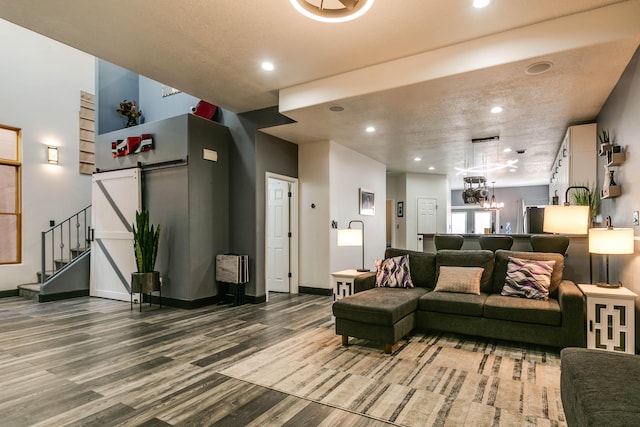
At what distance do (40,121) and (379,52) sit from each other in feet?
21.5

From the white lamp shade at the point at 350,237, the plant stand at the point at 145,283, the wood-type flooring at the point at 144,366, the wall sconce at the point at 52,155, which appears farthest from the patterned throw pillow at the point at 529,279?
the wall sconce at the point at 52,155

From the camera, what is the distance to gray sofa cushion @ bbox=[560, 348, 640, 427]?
4.35 ft

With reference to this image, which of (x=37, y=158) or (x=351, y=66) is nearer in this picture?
(x=351, y=66)

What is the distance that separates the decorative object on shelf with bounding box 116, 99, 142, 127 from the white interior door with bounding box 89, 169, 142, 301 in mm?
1179

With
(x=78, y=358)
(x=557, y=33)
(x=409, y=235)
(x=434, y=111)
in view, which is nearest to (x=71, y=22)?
(x=78, y=358)

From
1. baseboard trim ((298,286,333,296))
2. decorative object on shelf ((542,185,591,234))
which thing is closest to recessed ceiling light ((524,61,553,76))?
decorative object on shelf ((542,185,591,234))

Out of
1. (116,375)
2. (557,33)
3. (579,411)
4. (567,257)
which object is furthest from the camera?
(567,257)

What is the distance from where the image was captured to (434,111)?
464 centimetres

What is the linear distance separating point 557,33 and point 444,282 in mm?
2691

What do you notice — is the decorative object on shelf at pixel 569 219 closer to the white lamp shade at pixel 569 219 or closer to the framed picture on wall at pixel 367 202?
the white lamp shade at pixel 569 219

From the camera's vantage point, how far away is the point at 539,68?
3391 mm

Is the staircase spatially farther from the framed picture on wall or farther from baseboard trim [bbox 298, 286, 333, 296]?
the framed picture on wall

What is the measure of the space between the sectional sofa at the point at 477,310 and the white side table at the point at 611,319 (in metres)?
0.08

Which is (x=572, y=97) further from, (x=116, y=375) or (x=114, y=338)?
(x=114, y=338)
